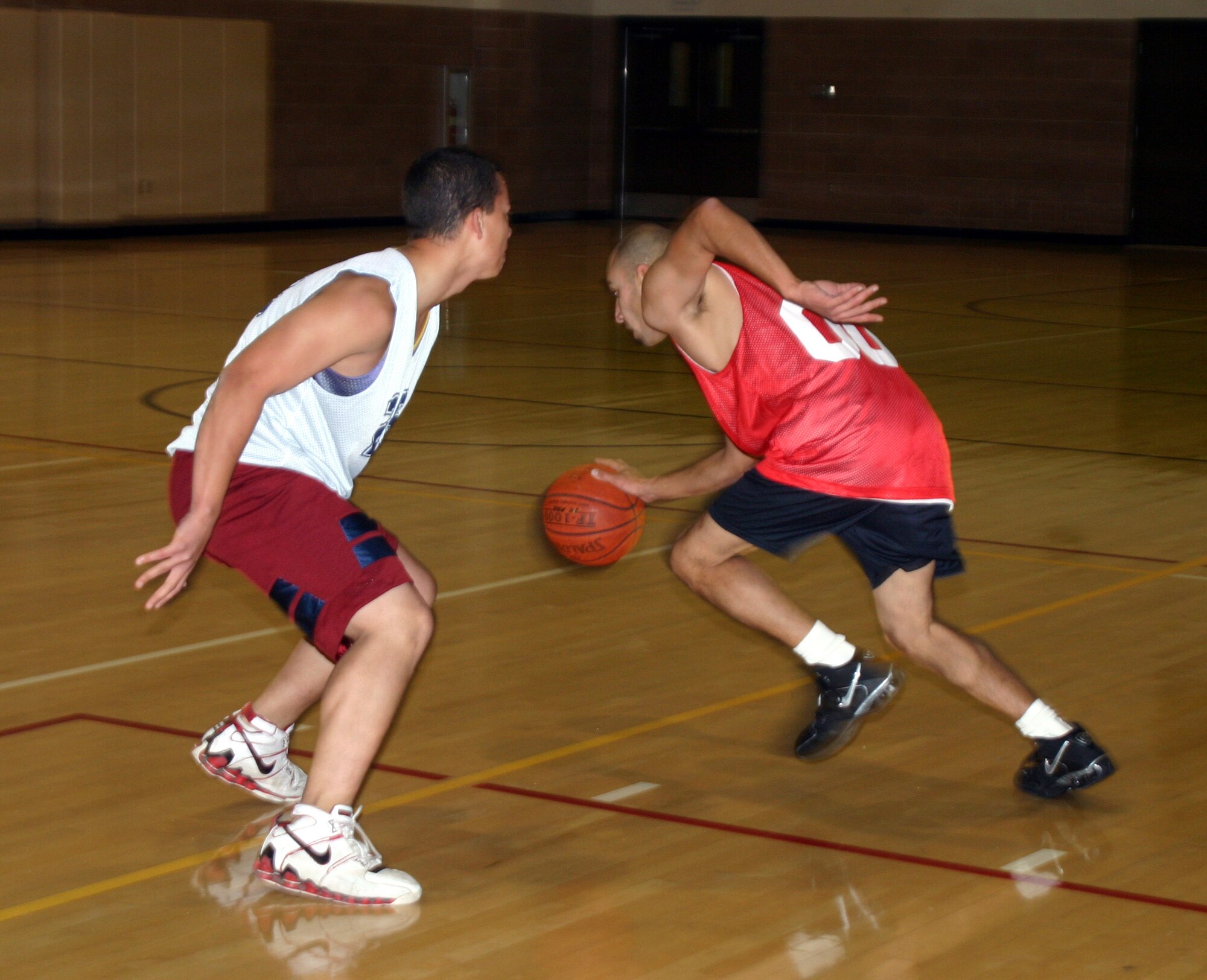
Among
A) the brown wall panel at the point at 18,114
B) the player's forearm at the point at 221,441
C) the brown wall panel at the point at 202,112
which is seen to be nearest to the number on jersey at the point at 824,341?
the player's forearm at the point at 221,441

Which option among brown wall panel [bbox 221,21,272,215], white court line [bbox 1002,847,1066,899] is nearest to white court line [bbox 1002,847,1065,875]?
white court line [bbox 1002,847,1066,899]

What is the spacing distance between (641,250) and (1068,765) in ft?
4.38

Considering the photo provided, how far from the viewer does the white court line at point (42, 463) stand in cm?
725

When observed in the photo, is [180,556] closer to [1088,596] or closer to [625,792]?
[625,792]

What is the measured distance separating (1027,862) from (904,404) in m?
0.94

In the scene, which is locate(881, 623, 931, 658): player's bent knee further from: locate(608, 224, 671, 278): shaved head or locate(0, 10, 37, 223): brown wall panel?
locate(0, 10, 37, 223): brown wall panel

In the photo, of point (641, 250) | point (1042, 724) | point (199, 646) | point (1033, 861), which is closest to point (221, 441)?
point (641, 250)

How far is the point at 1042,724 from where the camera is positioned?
12.3 feet

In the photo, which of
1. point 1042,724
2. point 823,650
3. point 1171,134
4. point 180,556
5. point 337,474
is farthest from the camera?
point 1171,134

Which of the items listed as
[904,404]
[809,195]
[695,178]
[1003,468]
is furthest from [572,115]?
[904,404]

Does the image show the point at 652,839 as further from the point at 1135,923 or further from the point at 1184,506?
the point at 1184,506

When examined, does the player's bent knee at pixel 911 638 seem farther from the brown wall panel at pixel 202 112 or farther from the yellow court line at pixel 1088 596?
the brown wall panel at pixel 202 112

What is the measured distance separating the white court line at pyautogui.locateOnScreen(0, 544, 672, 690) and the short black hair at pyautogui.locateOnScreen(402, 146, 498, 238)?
1841 mm

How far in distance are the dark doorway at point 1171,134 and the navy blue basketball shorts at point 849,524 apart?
18.1 meters
